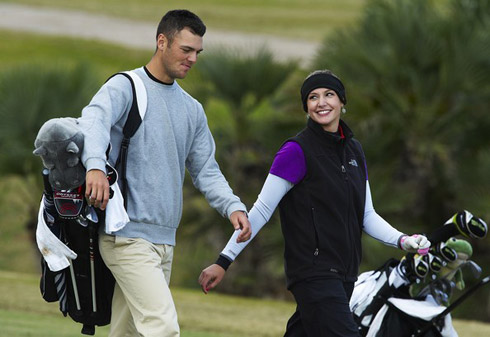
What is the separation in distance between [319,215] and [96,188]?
1.08m

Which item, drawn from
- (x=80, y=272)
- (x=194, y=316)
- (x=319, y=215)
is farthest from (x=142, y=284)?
(x=194, y=316)

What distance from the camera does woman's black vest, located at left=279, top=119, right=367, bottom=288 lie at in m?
5.29

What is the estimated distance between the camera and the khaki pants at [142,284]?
5.13m

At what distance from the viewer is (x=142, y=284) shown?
5.20 meters

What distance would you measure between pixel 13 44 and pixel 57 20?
14.3 feet

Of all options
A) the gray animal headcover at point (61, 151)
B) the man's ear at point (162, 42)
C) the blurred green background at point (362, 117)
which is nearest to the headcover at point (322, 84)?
the man's ear at point (162, 42)

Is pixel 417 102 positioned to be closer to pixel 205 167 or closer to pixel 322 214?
pixel 205 167

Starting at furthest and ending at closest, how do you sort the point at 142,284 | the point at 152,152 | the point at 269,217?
the point at 269,217
the point at 152,152
the point at 142,284

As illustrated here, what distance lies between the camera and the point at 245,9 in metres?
38.0

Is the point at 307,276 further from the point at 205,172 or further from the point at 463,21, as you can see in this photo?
the point at 463,21

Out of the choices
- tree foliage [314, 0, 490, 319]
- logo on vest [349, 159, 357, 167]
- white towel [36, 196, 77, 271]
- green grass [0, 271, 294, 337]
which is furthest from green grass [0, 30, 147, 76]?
white towel [36, 196, 77, 271]

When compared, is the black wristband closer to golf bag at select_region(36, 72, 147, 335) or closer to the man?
the man

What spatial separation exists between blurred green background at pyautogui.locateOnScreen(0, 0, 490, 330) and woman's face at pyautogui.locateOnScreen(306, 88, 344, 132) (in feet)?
26.0

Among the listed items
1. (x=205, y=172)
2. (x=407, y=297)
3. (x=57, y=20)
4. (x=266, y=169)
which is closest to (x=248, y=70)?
(x=266, y=169)
